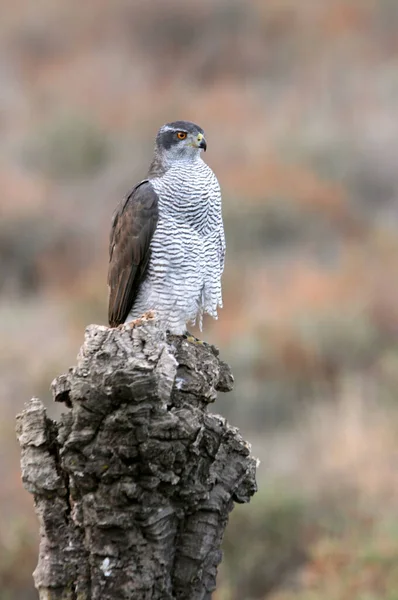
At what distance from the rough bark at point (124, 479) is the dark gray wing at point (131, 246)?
89.4 inches

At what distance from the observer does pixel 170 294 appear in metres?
5.20

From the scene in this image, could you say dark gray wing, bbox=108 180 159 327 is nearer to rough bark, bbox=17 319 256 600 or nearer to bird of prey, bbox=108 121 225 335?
bird of prey, bbox=108 121 225 335

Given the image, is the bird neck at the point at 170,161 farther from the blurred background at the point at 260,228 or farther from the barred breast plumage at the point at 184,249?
the blurred background at the point at 260,228

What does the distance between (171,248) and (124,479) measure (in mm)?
2492

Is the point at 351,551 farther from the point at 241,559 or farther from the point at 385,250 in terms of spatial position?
the point at 385,250

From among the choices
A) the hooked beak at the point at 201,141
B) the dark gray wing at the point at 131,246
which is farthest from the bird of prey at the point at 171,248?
the hooked beak at the point at 201,141

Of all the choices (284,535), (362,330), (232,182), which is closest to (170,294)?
(284,535)

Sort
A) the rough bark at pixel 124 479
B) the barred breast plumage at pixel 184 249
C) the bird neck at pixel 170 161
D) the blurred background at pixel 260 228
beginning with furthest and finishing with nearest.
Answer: the blurred background at pixel 260 228 < the bird neck at pixel 170 161 < the barred breast plumage at pixel 184 249 < the rough bark at pixel 124 479

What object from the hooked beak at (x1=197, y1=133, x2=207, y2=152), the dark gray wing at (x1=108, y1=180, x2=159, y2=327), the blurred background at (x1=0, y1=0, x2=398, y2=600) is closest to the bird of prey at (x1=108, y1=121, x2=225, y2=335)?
the dark gray wing at (x1=108, y1=180, x2=159, y2=327)

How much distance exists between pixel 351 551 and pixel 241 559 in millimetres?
1099

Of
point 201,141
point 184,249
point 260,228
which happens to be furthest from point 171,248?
point 260,228

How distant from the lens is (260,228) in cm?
1664

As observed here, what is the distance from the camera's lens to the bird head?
5.44 meters

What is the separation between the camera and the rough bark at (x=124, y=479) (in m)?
2.78
